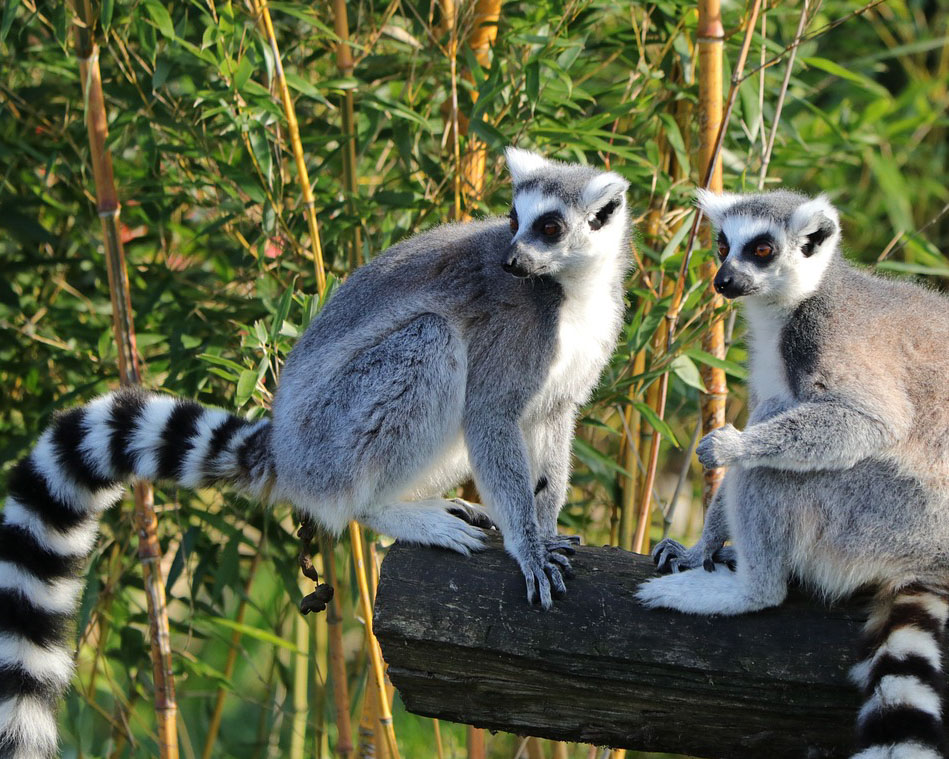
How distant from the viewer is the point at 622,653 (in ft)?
8.89

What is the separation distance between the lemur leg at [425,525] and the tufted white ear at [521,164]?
113cm

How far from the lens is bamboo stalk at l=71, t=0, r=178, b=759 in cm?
360

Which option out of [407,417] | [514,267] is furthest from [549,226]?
[407,417]

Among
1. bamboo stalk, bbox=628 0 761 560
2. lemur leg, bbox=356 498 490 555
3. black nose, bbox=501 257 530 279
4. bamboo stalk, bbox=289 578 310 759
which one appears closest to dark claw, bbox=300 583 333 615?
lemur leg, bbox=356 498 490 555

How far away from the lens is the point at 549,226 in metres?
3.27

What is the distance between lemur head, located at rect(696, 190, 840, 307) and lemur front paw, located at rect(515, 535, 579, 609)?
90 centimetres

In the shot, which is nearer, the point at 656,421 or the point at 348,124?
the point at 656,421

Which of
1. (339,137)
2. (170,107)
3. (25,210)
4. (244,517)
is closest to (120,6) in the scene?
(170,107)

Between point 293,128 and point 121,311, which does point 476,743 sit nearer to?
point 121,311

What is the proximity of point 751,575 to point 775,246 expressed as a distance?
0.96m

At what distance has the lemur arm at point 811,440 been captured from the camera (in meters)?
2.75

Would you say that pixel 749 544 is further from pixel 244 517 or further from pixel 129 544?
pixel 129 544

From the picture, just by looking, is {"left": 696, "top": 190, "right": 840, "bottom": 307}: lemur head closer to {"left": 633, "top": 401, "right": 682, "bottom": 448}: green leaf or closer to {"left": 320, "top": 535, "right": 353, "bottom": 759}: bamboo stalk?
{"left": 633, "top": 401, "right": 682, "bottom": 448}: green leaf

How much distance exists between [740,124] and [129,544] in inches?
124
